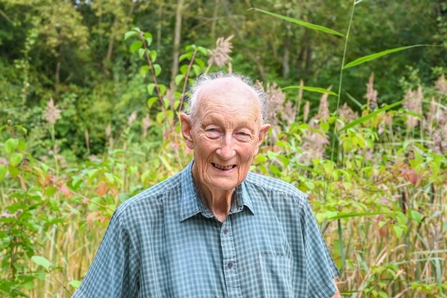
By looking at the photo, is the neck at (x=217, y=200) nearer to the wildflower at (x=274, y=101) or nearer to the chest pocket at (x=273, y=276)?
the chest pocket at (x=273, y=276)

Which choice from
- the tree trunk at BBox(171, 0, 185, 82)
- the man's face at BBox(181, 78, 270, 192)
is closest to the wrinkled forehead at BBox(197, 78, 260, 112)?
the man's face at BBox(181, 78, 270, 192)

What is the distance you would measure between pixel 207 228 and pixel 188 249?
8 centimetres

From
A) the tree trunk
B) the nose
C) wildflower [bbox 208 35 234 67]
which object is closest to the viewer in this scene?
the nose

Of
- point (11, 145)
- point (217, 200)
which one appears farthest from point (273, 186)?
point (11, 145)

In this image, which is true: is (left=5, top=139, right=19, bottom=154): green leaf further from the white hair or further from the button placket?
the button placket

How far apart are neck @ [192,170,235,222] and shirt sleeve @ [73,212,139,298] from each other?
225 mm

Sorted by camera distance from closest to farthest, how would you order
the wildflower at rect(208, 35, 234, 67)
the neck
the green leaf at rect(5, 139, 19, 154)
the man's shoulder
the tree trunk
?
the neck, the man's shoulder, the green leaf at rect(5, 139, 19, 154), the wildflower at rect(208, 35, 234, 67), the tree trunk

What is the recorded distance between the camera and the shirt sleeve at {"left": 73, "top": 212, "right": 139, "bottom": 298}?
5.74 ft

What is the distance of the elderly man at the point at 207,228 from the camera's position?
174 cm

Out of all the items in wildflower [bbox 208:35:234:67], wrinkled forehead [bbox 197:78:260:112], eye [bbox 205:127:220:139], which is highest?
wildflower [bbox 208:35:234:67]

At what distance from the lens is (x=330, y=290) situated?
6.53 ft

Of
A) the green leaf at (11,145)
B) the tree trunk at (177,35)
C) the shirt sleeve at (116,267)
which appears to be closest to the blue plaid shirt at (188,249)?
the shirt sleeve at (116,267)

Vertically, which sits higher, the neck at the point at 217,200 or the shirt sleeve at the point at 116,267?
the neck at the point at 217,200

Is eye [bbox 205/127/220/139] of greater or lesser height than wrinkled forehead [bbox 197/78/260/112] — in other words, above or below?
below
